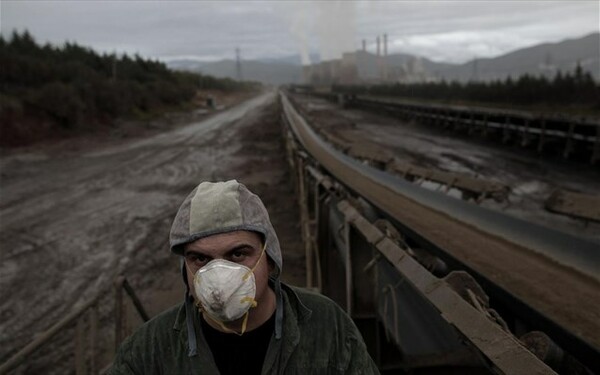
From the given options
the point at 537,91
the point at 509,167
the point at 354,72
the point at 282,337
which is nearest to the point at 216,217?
the point at 282,337

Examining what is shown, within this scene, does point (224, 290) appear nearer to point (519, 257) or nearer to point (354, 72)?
point (519, 257)

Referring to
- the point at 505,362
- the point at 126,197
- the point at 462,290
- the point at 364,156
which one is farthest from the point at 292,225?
the point at 505,362

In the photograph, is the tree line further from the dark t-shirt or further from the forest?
the dark t-shirt

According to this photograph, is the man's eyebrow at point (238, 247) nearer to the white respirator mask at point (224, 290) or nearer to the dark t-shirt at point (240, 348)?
the white respirator mask at point (224, 290)

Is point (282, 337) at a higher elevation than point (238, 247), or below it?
below

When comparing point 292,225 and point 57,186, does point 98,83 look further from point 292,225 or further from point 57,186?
point 292,225

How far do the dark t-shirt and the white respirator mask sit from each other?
54mm

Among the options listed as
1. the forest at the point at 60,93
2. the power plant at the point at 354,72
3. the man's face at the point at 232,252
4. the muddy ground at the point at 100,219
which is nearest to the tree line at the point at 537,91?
the muddy ground at the point at 100,219

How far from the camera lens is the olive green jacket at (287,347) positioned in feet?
5.15

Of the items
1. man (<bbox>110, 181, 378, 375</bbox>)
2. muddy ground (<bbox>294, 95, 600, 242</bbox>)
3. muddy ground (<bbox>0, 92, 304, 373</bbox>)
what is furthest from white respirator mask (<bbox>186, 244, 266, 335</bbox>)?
muddy ground (<bbox>294, 95, 600, 242</bbox>)

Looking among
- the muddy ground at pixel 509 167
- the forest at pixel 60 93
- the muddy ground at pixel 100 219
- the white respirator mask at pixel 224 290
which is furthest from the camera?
the forest at pixel 60 93

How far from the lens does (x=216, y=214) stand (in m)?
1.56

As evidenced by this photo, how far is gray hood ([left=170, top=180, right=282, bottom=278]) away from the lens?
156 cm

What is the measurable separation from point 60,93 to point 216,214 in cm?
2366
